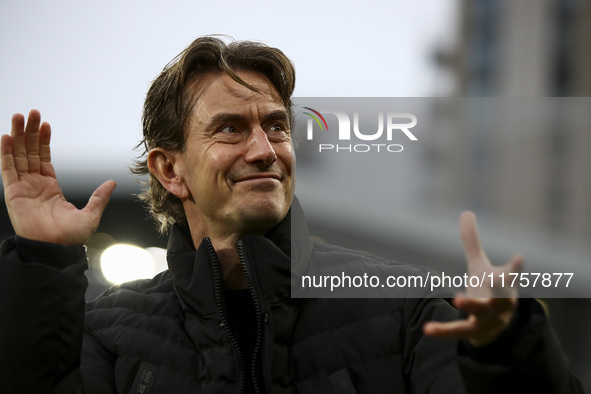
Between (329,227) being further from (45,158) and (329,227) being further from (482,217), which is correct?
(45,158)

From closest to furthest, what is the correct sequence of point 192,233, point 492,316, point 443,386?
1. point 492,316
2. point 443,386
3. point 192,233

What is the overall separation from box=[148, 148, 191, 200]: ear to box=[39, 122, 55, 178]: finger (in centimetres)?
47

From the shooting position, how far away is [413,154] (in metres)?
2.05

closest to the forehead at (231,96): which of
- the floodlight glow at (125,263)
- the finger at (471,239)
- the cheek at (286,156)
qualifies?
the cheek at (286,156)

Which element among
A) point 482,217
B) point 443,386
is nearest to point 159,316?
point 443,386

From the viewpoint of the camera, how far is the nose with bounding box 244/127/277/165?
7.00 feet

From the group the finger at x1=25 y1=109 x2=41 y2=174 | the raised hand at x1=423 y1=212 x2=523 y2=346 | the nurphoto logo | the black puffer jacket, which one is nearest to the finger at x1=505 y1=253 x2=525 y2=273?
the raised hand at x1=423 y1=212 x2=523 y2=346

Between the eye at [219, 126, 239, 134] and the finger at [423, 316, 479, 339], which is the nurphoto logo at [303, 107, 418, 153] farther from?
A: the finger at [423, 316, 479, 339]

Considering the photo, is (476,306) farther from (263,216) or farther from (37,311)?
(37,311)

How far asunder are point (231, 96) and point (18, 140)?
705 mm

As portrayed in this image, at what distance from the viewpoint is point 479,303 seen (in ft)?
4.71

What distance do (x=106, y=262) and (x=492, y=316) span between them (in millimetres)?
7490

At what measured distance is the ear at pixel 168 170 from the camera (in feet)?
7.84

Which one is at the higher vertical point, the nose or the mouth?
the nose
